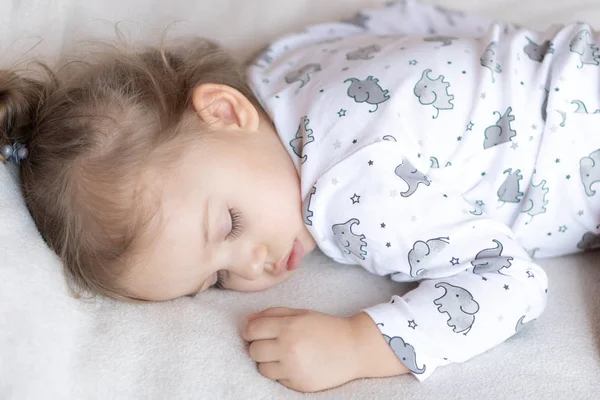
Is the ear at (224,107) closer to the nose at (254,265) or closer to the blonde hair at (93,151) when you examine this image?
the blonde hair at (93,151)

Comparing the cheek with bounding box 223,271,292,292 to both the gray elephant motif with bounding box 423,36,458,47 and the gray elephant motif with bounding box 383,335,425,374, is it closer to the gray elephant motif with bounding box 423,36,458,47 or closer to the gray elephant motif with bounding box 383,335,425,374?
the gray elephant motif with bounding box 383,335,425,374

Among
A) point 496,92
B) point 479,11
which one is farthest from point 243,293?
point 479,11

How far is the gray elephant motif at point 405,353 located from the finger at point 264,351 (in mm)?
137

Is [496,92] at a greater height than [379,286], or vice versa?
[496,92]

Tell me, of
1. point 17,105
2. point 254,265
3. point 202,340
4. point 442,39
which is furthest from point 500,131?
point 17,105

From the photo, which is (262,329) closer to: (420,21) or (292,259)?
(292,259)

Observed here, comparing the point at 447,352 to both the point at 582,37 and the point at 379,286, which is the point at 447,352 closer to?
the point at 379,286

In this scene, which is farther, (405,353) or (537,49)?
(537,49)

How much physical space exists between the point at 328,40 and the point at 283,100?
274mm

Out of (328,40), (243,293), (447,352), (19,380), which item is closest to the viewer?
(19,380)

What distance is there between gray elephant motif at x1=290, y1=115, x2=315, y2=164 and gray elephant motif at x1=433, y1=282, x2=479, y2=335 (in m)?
0.26

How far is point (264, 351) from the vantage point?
0.88m

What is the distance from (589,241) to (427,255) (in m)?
0.30

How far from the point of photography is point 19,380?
76cm
